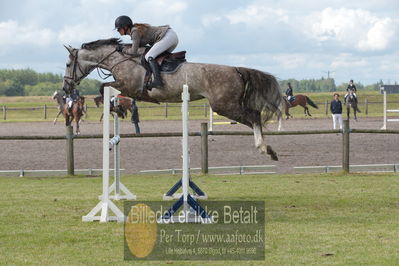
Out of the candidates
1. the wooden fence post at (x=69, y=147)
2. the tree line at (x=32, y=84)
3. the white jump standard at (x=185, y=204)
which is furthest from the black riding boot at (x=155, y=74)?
the tree line at (x=32, y=84)

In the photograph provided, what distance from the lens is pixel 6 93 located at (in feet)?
386

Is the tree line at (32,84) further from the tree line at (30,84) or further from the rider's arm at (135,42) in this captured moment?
the rider's arm at (135,42)

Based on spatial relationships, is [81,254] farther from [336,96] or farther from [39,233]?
[336,96]

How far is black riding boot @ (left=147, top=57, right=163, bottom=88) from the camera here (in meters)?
11.2

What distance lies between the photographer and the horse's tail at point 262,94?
11742mm

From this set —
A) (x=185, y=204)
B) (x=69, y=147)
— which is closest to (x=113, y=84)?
(x=185, y=204)

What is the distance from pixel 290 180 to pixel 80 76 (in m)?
5.90

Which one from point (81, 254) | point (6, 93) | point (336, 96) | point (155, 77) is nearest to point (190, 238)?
point (81, 254)

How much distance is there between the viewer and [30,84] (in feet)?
436

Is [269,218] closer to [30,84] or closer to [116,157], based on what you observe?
[116,157]

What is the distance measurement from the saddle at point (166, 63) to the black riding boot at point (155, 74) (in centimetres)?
9

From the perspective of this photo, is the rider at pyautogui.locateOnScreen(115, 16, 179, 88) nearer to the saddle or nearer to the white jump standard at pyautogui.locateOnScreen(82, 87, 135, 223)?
the saddle

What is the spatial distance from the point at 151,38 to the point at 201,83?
1015 millimetres

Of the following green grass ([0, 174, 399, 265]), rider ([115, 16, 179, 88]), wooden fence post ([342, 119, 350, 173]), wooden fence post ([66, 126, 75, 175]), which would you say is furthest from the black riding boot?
wooden fence post ([342, 119, 350, 173])
